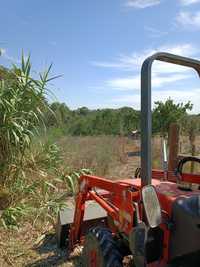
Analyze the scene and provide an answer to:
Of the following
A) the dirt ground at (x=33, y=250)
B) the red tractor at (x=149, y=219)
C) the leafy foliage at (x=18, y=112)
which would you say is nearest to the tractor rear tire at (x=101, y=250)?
the red tractor at (x=149, y=219)

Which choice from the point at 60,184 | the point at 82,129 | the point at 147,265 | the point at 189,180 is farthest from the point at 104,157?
the point at 82,129

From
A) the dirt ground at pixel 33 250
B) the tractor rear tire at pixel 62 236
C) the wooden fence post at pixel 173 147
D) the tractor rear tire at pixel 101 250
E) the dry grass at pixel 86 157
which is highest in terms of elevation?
the wooden fence post at pixel 173 147

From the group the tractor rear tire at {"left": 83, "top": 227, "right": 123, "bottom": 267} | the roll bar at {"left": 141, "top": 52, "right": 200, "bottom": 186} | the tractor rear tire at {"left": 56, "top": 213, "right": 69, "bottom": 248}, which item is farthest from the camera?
the tractor rear tire at {"left": 56, "top": 213, "right": 69, "bottom": 248}

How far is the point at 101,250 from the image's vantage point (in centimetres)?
246

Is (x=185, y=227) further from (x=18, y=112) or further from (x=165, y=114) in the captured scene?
(x=165, y=114)

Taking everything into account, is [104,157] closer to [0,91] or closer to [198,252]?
[0,91]

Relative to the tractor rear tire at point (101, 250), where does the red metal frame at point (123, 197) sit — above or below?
above

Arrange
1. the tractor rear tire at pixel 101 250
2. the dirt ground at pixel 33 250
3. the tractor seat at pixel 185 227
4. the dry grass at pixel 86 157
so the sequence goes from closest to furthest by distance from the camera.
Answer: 1. the tractor seat at pixel 185 227
2. the tractor rear tire at pixel 101 250
3. the dirt ground at pixel 33 250
4. the dry grass at pixel 86 157

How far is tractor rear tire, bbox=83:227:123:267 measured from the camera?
239 centimetres

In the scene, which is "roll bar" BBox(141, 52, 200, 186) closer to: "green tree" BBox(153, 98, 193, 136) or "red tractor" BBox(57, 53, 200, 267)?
"red tractor" BBox(57, 53, 200, 267)

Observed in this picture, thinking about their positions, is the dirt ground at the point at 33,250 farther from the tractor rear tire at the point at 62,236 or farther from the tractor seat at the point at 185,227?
the tractor seat at the point at 185,227

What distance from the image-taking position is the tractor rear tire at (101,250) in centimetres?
239

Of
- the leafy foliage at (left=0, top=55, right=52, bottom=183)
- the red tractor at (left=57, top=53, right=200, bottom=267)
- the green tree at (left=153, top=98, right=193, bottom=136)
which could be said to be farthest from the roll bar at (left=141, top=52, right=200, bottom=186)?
the green tree at (left=153, top=98, right=193, bottom=136)

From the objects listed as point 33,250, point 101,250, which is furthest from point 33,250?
point 101,250
